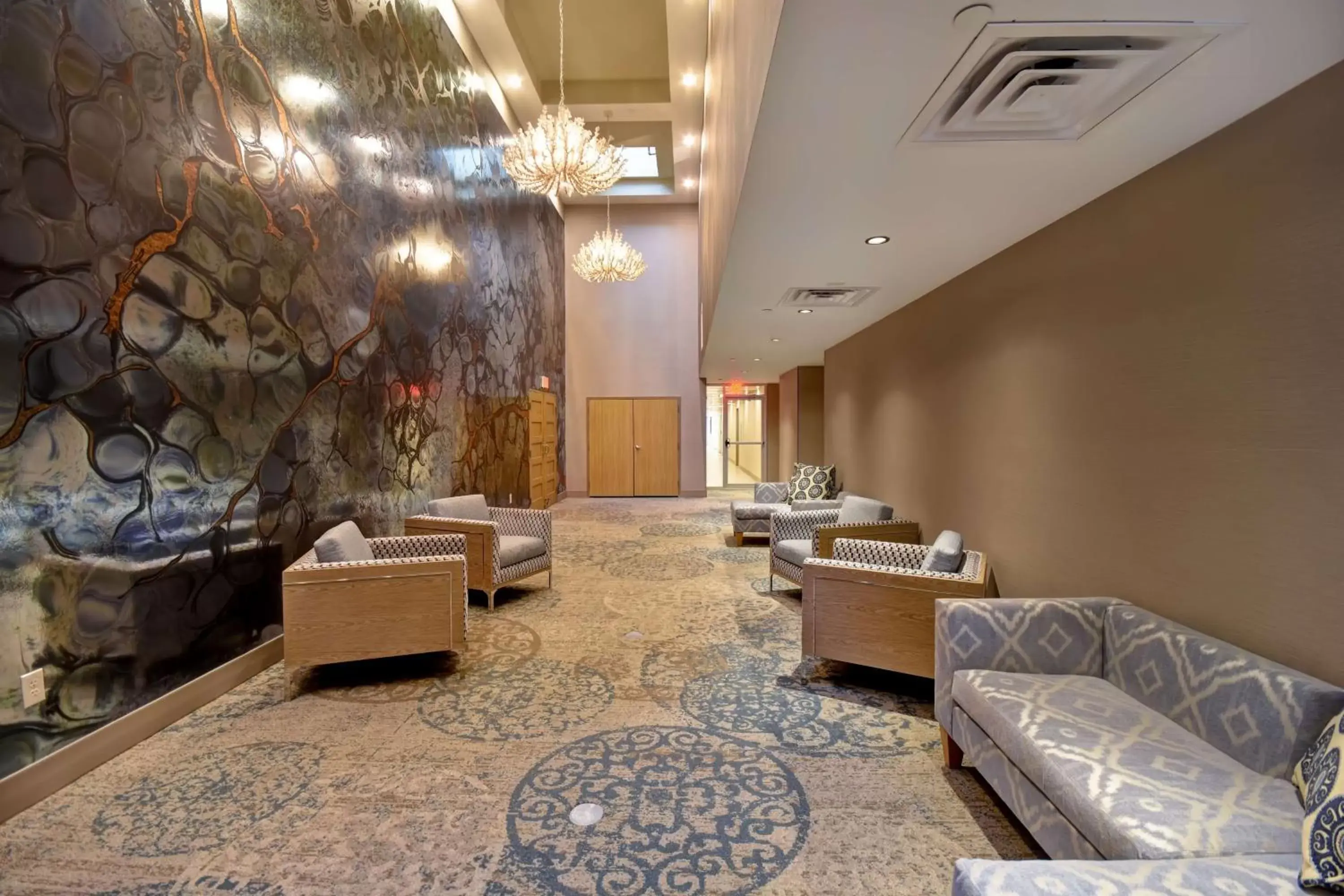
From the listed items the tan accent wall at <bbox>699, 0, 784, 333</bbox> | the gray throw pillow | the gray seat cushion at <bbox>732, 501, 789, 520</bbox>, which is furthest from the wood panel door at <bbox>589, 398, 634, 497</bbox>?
the gray throw pillow

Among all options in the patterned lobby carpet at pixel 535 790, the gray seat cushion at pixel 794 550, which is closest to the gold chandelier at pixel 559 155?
the gray seat cushion at pixel 794 550

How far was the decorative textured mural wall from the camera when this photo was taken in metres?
2.13

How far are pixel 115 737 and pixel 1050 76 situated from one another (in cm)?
430

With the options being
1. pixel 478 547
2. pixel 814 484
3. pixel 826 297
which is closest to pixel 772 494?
pixel 814 484

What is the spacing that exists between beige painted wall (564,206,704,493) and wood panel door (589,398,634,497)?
145 millimetres

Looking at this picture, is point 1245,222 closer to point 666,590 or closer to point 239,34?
point 666,590

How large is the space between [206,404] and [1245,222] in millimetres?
4483

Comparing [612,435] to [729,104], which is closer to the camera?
[729,104]

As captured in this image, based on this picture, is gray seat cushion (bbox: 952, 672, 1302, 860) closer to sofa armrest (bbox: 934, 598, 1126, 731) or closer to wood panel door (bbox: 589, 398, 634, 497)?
sofa armrest (bbox: 934, 598, 1126, 731)

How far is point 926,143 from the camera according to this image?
2082mm

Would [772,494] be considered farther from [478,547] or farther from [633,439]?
[633,439]

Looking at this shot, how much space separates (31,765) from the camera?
210 centimetres

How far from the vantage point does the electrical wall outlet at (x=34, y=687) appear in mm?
2084

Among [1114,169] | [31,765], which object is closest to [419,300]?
[31,765]
